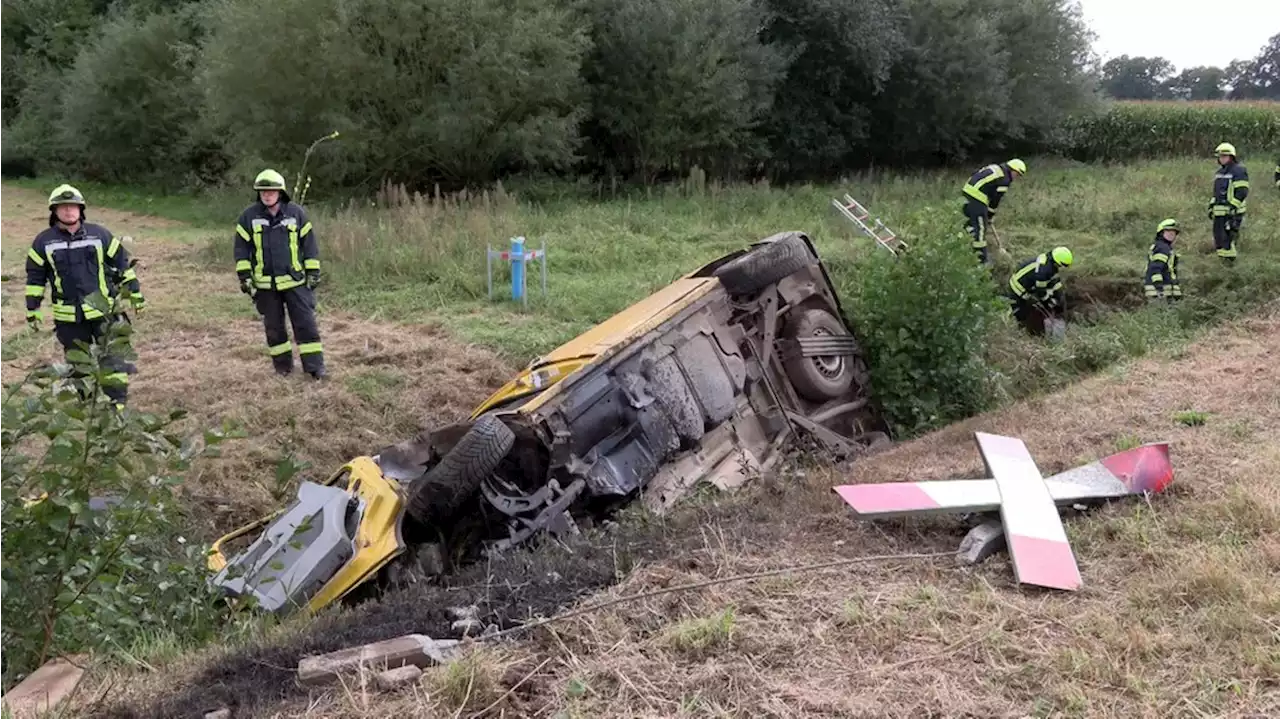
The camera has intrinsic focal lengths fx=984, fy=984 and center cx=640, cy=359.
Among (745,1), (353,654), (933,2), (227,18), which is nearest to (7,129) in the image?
(227,18)

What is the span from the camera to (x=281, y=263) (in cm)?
710

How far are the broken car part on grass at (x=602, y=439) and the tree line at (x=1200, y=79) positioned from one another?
67.7m

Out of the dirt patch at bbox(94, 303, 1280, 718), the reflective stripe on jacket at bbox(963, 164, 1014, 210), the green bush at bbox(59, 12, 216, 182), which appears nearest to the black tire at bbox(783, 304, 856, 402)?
the dirt patch at bbox(94, 303, 1280, 718)

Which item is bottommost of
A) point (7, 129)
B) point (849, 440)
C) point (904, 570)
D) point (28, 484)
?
point (849, 440)

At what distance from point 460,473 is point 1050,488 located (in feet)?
7.67

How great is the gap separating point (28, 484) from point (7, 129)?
1275 inches

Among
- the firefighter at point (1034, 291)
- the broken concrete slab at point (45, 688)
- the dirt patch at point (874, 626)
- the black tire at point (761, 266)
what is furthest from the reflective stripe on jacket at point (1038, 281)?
the broken concrete slab at point (45, 688)

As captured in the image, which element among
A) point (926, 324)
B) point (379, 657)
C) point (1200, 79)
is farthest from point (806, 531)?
point (1200, 79)

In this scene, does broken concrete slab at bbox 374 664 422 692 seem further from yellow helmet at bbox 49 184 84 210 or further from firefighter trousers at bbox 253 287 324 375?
firefighter trousers at bbox 253 287 324 375

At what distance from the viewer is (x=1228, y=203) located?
1041 centimetres

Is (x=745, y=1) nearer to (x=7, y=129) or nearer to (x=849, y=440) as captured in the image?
(x=849, y=440)

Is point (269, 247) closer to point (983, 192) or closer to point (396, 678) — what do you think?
point (396, 678)

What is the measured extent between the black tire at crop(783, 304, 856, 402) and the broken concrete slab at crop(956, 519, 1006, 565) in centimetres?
256

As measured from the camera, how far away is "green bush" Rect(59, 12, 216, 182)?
936 inches
